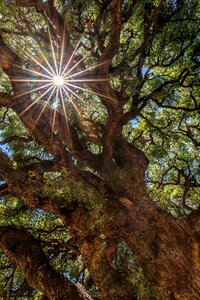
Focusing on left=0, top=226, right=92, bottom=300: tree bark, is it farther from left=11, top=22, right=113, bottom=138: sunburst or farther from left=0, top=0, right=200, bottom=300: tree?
left=11, top=22, right=113, bottom=138: sunburst

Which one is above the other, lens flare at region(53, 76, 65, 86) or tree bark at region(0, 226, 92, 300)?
lens flare at region(53, 76, 65, 86)

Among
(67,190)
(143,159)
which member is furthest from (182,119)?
(67,190)

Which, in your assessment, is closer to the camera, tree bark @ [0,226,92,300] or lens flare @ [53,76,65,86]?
tree bark @ [0,226,92,300]

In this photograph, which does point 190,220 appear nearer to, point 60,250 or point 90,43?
point 60,250

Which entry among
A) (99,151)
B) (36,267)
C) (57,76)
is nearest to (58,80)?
(57,76)

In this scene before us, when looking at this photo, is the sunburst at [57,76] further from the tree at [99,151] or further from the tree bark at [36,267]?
the tree bark at [36,267]

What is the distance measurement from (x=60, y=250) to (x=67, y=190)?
506 cm

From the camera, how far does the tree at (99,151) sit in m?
6.04

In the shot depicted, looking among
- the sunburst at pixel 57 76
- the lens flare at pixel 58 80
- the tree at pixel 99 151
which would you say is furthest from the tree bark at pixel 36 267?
the lens flare at pixel 58 80

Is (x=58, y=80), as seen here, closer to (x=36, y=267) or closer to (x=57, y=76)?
(x=57, y=76)

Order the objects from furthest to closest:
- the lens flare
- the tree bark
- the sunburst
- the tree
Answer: the lens flare, the sunburst, the tree, the tree bark

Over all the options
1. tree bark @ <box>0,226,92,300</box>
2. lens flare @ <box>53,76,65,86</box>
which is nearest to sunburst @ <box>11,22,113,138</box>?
lens flare @ <box>53,76,65,86</box>

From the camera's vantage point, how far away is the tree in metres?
6.04

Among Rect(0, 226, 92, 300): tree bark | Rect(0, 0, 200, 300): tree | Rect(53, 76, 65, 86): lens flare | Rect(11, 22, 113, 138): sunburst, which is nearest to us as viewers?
Rect(0, 226, 92, 300): tree bark
